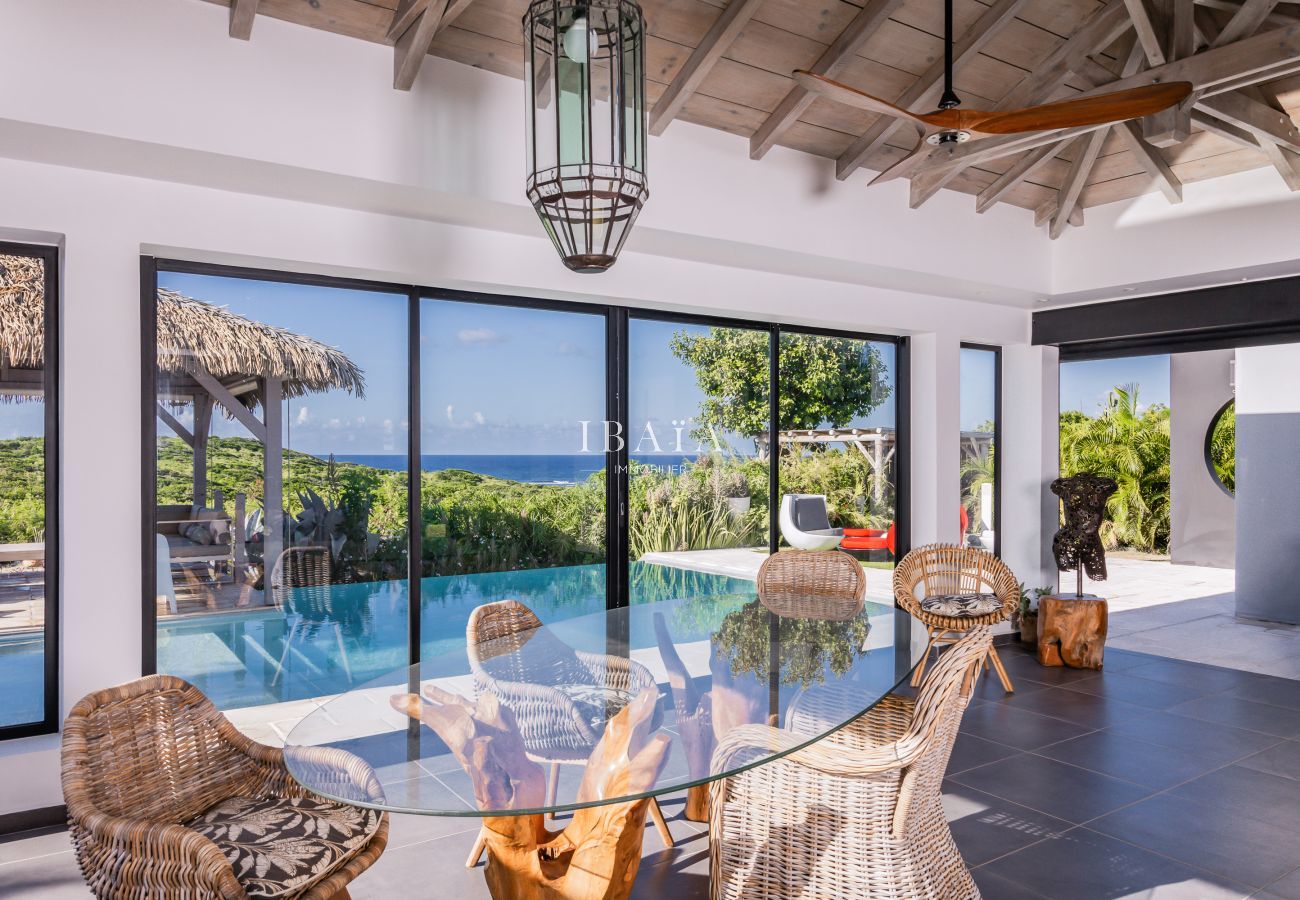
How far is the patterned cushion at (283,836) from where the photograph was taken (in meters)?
1.91

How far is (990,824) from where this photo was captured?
3.34m

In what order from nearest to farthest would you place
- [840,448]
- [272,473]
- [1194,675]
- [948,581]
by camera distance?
[272,473] < [948,581] < [1194,675] < [840,448]

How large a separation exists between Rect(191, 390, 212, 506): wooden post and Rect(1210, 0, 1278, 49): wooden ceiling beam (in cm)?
413

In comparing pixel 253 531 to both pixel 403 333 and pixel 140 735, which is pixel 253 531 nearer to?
pixel 403 333

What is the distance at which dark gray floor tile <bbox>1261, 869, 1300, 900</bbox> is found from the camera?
9.20 ft

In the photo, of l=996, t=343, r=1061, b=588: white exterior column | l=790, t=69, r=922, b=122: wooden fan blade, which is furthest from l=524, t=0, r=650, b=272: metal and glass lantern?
l=996, t=343, r=1061, b=588: white exterior column

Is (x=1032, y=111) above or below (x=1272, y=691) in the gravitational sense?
above

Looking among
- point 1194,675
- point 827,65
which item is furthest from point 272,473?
point 1194,675

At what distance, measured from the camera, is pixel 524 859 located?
2254 millimetres

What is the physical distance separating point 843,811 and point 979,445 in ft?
15.8

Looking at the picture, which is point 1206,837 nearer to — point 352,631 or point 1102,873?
point 1102,873

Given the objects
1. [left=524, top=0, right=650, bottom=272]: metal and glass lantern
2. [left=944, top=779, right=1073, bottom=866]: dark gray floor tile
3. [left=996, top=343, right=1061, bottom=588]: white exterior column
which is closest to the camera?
[left=524, top=0, right=650, bottom=272]: metal and glass lantern

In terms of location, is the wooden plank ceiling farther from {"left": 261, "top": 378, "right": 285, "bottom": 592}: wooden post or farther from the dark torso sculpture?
the dark torso sculpture

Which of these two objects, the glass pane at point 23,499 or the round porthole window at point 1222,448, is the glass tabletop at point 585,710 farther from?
the round porthole window at point 1222,448
